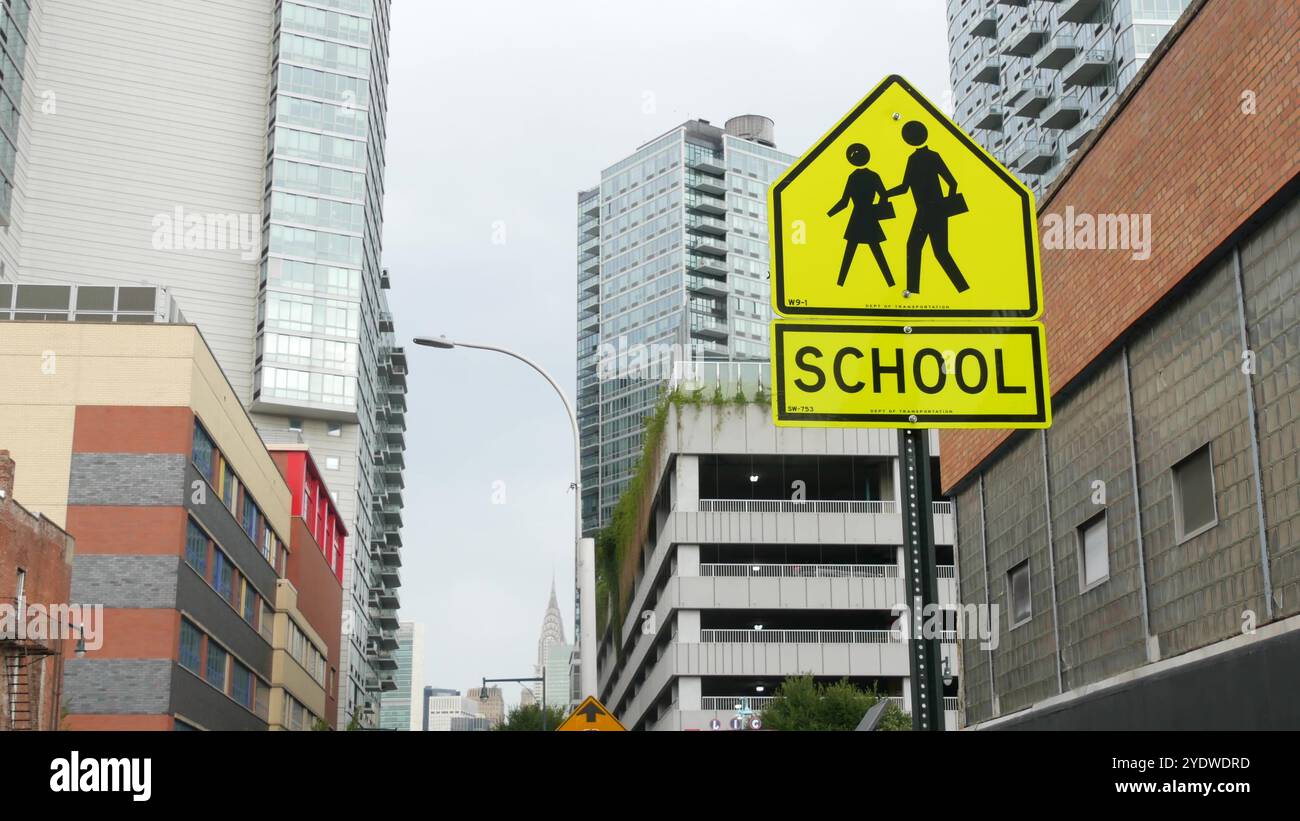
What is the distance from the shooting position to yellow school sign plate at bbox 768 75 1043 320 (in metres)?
4.68

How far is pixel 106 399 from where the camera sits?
159ft

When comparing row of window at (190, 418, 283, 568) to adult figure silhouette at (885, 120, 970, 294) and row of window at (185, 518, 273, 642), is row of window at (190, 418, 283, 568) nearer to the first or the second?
row of window at (185, 518, 273, 642)

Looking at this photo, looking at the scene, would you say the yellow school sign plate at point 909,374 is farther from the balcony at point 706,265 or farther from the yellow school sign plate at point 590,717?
the balcony at point 706,265

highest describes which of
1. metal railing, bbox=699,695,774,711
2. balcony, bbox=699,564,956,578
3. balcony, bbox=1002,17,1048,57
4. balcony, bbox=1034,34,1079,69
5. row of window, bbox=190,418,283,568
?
balcony, bbox=1002,17,1048,57

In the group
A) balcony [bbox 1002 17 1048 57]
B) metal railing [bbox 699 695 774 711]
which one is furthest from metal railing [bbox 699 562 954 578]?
balcony [bbox 1002 17 1048 57]

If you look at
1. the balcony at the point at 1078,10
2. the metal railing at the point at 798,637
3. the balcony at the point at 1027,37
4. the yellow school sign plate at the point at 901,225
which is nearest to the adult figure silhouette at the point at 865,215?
the yellow school sign plate at the point at 901,225

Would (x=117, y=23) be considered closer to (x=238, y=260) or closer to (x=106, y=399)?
(x=238, y=260)

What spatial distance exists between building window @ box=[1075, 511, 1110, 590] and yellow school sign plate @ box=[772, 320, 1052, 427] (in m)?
12.1

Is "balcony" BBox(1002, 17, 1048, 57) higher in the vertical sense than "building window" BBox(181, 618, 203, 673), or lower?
higher

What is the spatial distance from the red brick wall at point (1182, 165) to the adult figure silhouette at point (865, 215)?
26.3 feet

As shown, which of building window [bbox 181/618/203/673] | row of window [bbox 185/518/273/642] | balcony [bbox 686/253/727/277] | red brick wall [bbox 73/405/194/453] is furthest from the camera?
balcony [bbox 686/253/727/277]

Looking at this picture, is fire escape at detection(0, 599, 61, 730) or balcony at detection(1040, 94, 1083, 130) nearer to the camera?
fire escape at detection(0, 599, 61, 730)
